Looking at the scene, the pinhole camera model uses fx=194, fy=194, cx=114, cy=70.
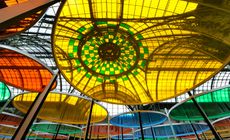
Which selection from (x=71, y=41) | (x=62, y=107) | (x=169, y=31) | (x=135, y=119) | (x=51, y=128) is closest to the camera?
(x=169, y=31)

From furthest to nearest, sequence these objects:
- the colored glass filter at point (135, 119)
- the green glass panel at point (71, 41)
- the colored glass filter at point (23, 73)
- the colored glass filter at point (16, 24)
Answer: the colored glass filter at point (135, 119) → the colored glass filter at point (23, 73) → the green glass panel at point (71, 41) → the colored glass filter at point (16, 24)

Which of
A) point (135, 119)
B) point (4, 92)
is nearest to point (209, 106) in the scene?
point (135, 119)

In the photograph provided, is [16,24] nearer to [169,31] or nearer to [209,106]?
[169,31]

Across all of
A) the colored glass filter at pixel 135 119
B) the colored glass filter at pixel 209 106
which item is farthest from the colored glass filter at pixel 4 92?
the colored glass filter at pixel 209 106

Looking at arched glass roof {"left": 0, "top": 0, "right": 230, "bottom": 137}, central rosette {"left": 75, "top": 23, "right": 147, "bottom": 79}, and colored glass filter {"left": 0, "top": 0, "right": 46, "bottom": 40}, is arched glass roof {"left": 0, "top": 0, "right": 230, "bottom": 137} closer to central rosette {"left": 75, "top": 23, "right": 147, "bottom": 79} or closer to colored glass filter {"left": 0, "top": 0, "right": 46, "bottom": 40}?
central rosette {"left": 75, "top": 23, "right": 147, "bottom": 79}

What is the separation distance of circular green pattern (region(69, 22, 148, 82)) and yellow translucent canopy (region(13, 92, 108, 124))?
826cm

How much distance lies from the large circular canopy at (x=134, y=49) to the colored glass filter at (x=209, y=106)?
6414 mm

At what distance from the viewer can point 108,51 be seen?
19.6 metres

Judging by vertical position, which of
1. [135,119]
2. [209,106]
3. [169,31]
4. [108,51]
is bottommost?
[209,106]

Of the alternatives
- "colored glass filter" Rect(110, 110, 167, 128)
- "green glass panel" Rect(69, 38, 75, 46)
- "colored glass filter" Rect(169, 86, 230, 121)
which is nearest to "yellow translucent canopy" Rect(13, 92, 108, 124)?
"colored glass filter" Rect(110, 110, 167, 128)

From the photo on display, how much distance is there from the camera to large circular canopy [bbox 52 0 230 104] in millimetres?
15195

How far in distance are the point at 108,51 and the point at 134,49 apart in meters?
2.62

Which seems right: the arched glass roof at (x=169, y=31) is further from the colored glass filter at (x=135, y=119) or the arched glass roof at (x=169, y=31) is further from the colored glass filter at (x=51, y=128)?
the colored glass filter at (x=51, y=128)

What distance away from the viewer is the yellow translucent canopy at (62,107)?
27734mm
